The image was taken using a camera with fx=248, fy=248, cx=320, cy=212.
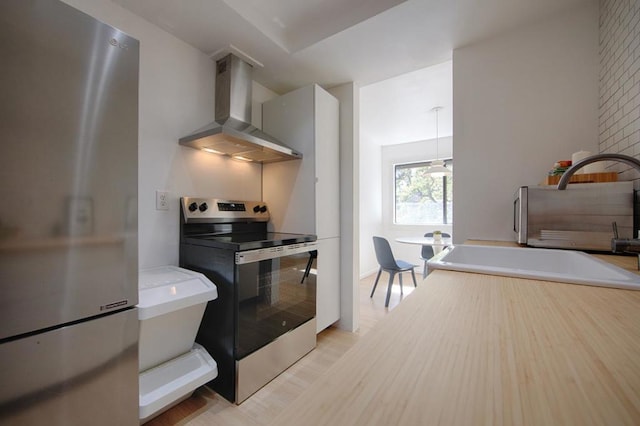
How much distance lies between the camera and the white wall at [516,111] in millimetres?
1459

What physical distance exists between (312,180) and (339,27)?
1.08 meters

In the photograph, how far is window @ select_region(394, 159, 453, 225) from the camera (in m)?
4.57

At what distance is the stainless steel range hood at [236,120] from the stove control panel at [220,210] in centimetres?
39

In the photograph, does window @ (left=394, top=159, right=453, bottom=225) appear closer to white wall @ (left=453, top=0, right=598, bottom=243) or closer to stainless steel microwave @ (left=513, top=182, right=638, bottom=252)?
white wall @ (left=453, top=0, right=598, bottom=243)

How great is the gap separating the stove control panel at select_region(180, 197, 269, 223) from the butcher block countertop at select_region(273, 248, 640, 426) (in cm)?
160

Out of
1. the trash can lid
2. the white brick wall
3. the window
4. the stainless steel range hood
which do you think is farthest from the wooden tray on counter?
the window

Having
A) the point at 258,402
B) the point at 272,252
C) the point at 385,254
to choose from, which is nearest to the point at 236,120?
the point at 272,252

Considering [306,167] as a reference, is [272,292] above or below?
below

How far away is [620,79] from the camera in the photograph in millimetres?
1192

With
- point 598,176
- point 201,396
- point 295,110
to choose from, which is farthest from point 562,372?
point 295,110

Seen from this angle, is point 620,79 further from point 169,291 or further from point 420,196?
point 420,196

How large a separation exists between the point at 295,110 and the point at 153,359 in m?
1.98

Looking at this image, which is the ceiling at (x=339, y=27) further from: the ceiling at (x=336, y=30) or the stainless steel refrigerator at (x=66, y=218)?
the stainless steel refrigerator at (x=66, y=218)

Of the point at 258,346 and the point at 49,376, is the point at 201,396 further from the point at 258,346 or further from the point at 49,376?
the point at 49,376
